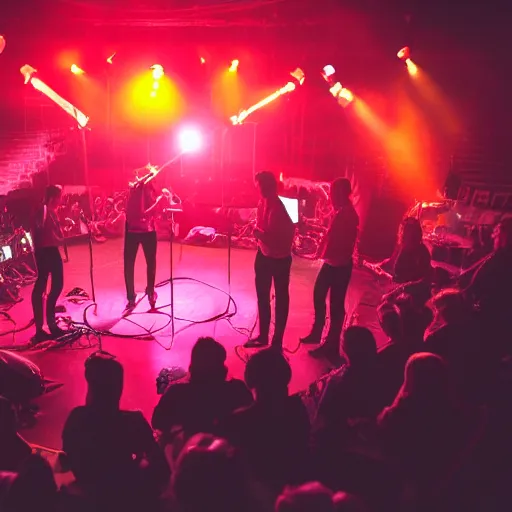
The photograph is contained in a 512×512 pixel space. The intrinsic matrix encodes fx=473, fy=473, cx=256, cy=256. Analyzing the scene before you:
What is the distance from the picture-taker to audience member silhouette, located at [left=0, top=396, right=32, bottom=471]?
269 centimetres

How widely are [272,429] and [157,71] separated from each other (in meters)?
13.6

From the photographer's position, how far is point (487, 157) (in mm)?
9586

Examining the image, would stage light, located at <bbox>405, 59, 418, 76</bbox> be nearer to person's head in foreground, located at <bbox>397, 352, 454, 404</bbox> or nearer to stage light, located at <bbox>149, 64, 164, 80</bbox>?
stage light, located at <bbox>149, 64, 164, 80</bbox>

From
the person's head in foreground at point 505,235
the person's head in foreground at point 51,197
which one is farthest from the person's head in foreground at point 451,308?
the person's head in foreground at point 51,197

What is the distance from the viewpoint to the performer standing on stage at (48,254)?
5324mm

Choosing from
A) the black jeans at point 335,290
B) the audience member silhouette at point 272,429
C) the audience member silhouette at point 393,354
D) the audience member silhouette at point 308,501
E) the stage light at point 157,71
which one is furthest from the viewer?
the stage light at point 157,71

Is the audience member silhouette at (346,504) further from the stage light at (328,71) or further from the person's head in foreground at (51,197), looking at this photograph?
the stage light at (328,71)

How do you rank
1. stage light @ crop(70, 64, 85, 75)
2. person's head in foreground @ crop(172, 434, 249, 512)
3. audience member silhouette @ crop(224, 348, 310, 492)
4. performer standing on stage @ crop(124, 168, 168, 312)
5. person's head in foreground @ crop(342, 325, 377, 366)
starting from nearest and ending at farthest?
person's head in foreground @ crop(172, 434, 249, 512) → audience member silhouette @ crop(224, 348, 310, 492) → person's head in foreground @ crop(342, 325, 377, 366) → performer standing on stage @ crop(124, 168, 168, 312) → stage light @ crop(70, 64, 85, 75)

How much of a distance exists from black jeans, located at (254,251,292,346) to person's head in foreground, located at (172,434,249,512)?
10.8 feet

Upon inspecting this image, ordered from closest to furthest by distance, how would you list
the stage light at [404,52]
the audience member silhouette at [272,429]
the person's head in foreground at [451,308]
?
the audience member silhouette at [272,429] < the person's head in foreground at [451,308] < the stage light at [404,52]

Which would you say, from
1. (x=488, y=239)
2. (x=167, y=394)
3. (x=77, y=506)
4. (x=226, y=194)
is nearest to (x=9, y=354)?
(x=167, y=394)

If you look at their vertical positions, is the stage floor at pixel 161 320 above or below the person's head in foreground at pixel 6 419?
below

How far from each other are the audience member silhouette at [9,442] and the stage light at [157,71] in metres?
13.0

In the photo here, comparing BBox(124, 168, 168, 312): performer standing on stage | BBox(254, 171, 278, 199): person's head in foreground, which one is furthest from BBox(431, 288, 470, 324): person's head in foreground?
A: BBox(124, 168, 168, 312): performer standing on stage
